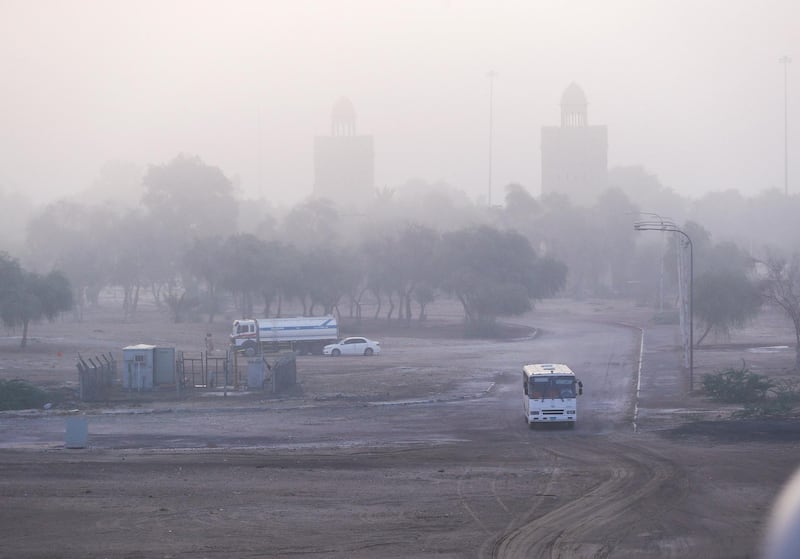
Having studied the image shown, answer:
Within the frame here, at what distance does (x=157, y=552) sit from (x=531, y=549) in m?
6.38

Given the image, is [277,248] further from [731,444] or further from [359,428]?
[731,444]

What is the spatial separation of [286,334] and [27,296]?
52.7ft

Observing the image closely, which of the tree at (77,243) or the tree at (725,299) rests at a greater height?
the tree at (77,243)

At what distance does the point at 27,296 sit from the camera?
214ft

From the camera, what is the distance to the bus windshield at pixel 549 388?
33.3 meters

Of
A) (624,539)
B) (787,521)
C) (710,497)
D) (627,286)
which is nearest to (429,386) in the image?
(710,497)

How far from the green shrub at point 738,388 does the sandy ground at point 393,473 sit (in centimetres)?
86

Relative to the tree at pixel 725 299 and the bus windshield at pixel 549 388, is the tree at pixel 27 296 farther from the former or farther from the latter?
the tree at pixel 725 299

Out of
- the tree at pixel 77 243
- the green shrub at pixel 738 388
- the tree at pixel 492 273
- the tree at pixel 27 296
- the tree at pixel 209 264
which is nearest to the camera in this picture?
the green shrub at pixel 738 388

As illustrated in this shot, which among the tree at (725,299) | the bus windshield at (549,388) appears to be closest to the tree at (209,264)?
the tree at (725,299)

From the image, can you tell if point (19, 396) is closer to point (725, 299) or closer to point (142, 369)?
point (142, 369)

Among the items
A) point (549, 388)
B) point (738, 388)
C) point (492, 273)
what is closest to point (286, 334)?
point (492, 273)

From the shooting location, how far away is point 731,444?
1165 inches

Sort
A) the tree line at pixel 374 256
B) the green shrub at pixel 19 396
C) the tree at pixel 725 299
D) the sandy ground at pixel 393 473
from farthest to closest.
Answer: the tree line at pixel 374 256, the tree at pixel 725 299, the green shrub at pixel 19 396, the sandy ground at pixel 393 473
